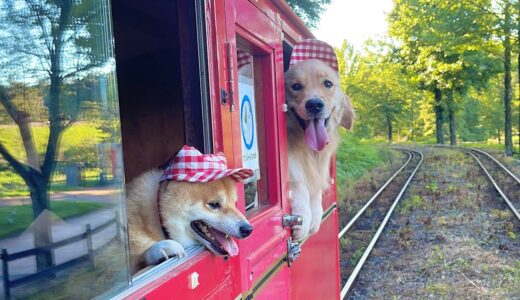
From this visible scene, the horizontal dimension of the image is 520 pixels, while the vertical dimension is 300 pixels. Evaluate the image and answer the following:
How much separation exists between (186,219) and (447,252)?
6.45m

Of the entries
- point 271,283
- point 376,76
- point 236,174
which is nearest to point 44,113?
point 236,174

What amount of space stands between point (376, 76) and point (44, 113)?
3751cm

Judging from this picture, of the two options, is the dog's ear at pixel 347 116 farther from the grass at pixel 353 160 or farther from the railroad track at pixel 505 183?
the grass at pixel 353 160

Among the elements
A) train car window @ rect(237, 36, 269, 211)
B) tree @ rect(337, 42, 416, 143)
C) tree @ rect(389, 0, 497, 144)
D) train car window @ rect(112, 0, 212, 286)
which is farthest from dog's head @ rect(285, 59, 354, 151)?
tree @ rect(337, 42, 416, 143)

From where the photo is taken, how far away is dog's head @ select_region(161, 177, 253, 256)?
1780 mm

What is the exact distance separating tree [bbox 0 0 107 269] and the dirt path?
5417mm

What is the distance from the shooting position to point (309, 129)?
3.37 metres

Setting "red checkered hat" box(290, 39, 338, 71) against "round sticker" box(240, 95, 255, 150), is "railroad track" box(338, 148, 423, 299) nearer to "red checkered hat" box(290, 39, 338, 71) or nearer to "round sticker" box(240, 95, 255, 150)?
"red checkered hat" box(290, 39, 338, 71)

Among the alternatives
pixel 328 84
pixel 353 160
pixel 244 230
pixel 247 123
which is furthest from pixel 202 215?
pixel 353 160

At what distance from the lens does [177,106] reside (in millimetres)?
3213

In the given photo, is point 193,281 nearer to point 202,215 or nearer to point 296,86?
point 202,215

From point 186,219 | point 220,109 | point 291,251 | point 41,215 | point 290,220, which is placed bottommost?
point 291,251

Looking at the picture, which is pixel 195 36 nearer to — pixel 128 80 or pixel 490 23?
pixel 128 80

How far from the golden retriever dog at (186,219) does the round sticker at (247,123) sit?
0.66 metres
